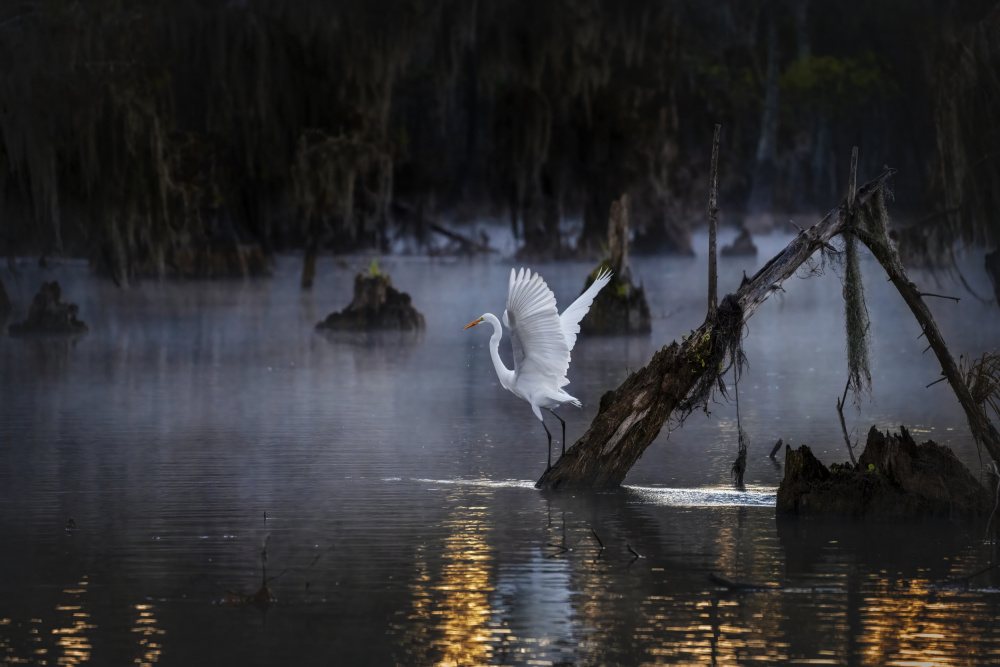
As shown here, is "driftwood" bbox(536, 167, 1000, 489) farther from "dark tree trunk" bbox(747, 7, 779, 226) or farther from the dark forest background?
"dark tree trunk" bbox(747, 7, 779, 226)

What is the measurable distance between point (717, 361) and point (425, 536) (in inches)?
91.1

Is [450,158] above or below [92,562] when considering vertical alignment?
above

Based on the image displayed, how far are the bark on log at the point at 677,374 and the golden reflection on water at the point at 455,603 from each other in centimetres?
140

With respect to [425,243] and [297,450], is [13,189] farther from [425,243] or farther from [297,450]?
[425,243]

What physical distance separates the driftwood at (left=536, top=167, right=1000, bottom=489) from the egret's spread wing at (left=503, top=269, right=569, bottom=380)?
54 cm

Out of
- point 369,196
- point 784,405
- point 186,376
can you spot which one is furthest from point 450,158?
point 784,405

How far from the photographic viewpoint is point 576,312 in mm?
11633

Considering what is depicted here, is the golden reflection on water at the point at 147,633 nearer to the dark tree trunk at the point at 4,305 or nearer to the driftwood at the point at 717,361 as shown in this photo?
the driftwood at the point at 717,361

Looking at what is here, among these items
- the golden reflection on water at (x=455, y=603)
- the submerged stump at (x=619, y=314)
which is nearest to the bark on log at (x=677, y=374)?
the golden reflection on water at (x=455, y=603)

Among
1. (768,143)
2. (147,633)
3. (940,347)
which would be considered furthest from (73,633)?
(768,143)

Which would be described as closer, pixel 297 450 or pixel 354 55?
pixel 297 450

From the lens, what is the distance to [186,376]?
21.0 metres

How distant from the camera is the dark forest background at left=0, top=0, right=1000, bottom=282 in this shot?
23.2 meters

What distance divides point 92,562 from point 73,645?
181 cm
